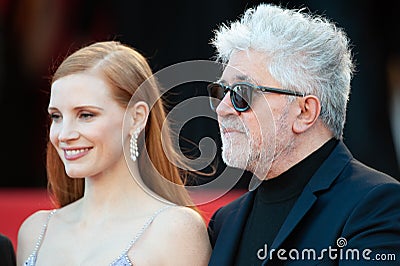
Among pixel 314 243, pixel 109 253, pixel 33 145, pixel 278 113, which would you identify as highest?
pixel 278 113

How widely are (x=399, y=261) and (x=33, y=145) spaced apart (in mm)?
5387

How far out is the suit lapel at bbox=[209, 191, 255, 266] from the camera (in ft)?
10.0

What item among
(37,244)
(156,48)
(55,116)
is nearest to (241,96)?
(55,116)

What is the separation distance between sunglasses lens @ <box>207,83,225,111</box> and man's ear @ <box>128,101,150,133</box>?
311mm

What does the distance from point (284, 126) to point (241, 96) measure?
0.18m

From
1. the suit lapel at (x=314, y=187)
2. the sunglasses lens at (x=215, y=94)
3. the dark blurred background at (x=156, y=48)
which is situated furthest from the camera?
the dark blurred background at (x=156, y=48)

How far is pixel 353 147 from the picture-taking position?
5676 millimetres

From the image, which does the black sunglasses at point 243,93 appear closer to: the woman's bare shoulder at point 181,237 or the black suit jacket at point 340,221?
the black suit jacket at point 340,221

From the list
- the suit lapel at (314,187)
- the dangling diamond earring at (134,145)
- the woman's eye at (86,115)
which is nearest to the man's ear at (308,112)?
the suit lapel at (314,187)

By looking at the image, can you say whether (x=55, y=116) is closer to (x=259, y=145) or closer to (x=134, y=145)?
(x=134, y=145)

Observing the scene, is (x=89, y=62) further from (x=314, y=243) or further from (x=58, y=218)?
(x=314, y=243)

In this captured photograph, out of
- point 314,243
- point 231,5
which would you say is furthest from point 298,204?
point 231,5

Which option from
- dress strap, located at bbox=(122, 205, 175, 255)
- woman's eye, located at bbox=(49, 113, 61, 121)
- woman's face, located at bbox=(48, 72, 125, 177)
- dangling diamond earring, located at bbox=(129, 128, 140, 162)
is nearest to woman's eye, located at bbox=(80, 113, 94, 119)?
woman's face, located at bbox=(48, 72, 125, 177)

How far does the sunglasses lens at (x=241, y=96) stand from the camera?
9.85 feet
